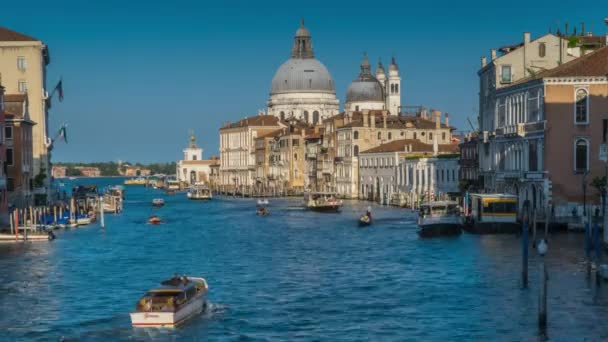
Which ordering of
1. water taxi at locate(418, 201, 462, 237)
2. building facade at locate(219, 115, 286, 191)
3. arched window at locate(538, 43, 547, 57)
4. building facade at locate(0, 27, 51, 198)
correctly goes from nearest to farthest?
water taxi at locate(418, 201, 462, 237) → arched window at locate(538, 43, 547, 57) → building facade at locate(0, 27, 51, 198) → building facade at locate(219, 115, 286, 191)

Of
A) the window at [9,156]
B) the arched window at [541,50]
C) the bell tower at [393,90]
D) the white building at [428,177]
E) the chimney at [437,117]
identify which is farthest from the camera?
the bell tower at [393,90]

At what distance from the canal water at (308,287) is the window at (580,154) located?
472cm

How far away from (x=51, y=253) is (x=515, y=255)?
18043mm

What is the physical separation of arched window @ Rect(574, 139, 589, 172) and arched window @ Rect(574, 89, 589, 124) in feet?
2.93

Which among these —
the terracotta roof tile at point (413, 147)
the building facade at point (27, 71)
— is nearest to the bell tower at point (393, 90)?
the terracotta roof tile at point (413, 147)

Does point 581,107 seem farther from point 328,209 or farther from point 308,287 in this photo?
point 328,209

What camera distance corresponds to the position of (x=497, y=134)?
203ft

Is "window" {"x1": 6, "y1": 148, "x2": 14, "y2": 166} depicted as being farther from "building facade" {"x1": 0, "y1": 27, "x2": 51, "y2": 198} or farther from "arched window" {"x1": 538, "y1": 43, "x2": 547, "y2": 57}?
"arched window" {"x1": 538, "y1": 43, "x2": 547, "y2": 57}

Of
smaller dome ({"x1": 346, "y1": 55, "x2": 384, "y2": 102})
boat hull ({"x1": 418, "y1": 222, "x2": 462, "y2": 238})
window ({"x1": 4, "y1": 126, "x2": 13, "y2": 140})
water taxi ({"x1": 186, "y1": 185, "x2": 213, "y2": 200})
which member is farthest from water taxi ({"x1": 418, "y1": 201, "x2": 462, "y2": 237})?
smaller dome ({"x1": 346, "y1": 55, "x2": 384, "y2": 102})

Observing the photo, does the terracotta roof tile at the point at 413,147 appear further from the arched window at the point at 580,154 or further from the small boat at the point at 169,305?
the small boat at the point at 169,305

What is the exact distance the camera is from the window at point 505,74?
6436cm

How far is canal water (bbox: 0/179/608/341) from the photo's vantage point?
95.8 ft

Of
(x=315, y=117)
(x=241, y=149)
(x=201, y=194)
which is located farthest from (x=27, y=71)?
(x=315, y=117)

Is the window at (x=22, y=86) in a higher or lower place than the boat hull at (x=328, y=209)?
higher
